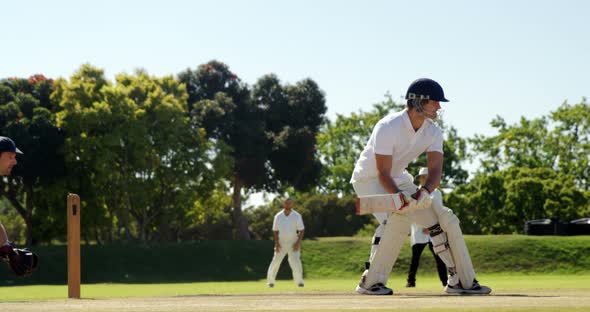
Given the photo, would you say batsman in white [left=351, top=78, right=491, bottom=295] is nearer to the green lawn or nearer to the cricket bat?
the cricket bat

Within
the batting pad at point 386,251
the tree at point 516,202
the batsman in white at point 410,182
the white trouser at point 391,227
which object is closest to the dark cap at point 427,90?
the batsman in white at point 410,182

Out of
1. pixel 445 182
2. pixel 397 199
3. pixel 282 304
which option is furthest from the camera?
pixel 445 182

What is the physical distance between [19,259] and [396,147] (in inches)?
156

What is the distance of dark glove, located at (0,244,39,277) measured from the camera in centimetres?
1005

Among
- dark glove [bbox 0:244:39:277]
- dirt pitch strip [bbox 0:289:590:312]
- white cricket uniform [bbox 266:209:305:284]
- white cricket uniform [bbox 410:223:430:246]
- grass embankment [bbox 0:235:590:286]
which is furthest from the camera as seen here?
grass embankment [bbox 0:235:590:286]

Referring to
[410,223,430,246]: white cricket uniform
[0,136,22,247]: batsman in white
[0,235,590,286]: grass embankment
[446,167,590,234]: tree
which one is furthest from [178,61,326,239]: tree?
[0,136,22,247]: batsman in white

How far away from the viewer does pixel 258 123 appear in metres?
67.8

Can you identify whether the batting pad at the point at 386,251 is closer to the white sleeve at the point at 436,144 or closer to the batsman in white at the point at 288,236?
the white sleeve at the point at 436,144

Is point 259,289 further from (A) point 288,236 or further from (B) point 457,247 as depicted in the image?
(B) point 457,247

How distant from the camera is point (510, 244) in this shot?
132 ft

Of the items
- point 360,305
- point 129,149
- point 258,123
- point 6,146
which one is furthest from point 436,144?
point 258,123

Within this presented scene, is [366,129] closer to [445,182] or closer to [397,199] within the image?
[445,182]

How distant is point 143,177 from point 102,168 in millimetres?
3202

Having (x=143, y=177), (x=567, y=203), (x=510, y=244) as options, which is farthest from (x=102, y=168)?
(x=567, y=203)
